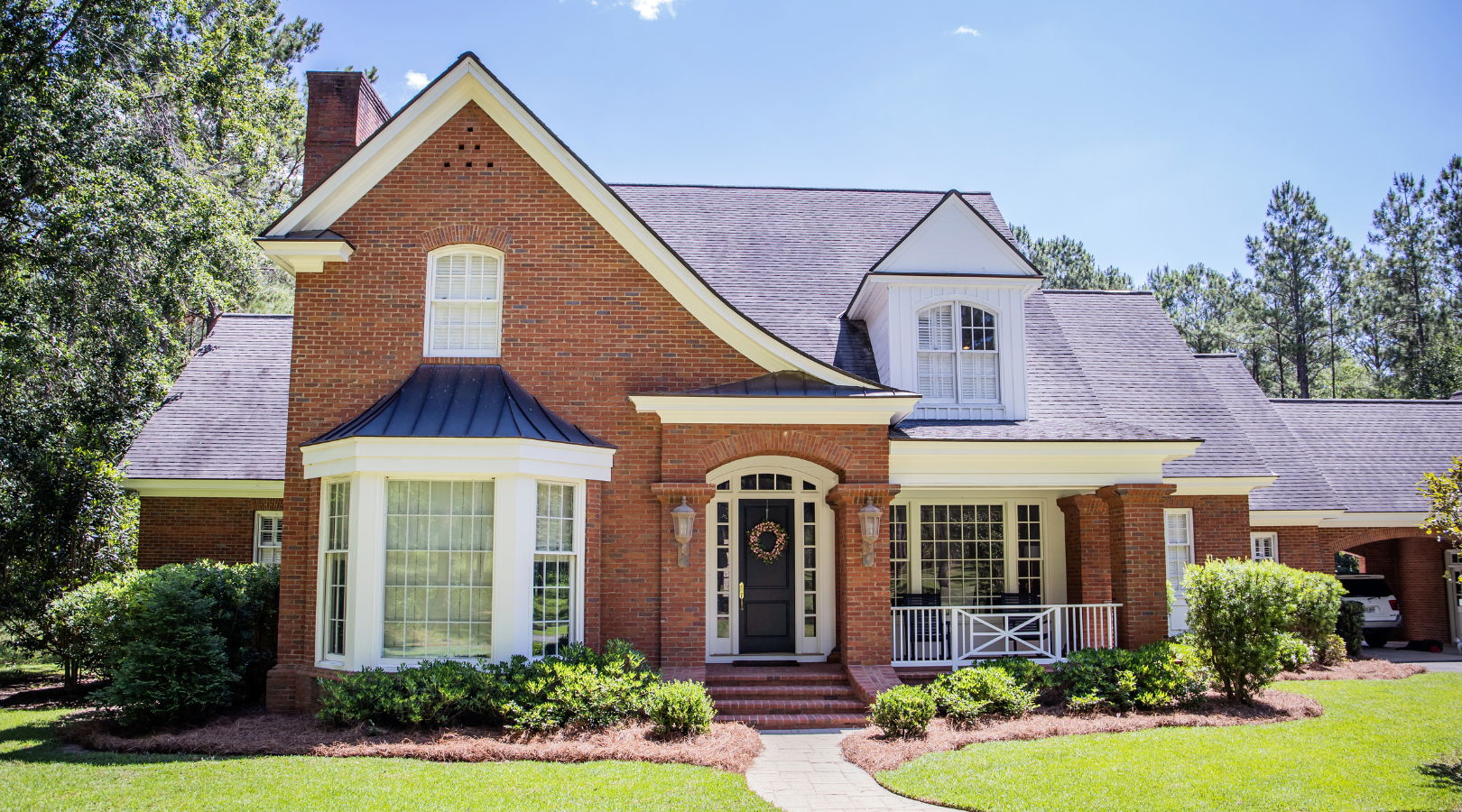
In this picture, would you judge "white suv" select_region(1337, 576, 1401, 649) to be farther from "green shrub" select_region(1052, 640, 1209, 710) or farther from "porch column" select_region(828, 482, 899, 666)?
"porch column" select_region(828, 482, 899, 666)

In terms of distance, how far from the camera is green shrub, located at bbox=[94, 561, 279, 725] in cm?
1042

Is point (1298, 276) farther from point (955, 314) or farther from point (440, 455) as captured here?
point (440, 455)

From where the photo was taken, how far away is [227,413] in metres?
17.0

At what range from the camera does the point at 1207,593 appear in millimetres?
11656

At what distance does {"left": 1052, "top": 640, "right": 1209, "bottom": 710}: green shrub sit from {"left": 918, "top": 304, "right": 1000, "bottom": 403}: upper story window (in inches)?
167

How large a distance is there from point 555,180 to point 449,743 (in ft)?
24.2

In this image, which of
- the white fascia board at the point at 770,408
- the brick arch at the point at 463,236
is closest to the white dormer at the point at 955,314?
the white fascia board at the point at 770,408

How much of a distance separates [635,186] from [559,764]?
39.3 feet

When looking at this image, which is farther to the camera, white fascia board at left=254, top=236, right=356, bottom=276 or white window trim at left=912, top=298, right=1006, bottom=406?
white window trim at left=912, top=298, right=1006, bottom=406

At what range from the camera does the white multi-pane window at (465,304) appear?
40.5ft

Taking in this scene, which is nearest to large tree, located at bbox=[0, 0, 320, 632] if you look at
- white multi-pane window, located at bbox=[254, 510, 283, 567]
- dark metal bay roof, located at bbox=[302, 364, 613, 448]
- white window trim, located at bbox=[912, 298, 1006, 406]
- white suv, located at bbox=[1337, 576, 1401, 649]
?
white multi-pane window, located at bbox=[254, 510, 283, 567]

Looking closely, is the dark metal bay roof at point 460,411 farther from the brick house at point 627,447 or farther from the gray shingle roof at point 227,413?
the gray shingle roof at point 227,413

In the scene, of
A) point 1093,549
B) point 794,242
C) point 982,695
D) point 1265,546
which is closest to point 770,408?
point 982,695

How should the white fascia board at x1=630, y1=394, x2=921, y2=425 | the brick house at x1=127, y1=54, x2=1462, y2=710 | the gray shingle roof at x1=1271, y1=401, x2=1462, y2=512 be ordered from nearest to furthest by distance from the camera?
the brick house at x1=127, y1=54, x2=1462, y2=710, the white fascia board at x1=630, y1=394, x2=921, y2=425, the gray shingle roof at x1=1271, y1=401, x2=1462, y2=512
